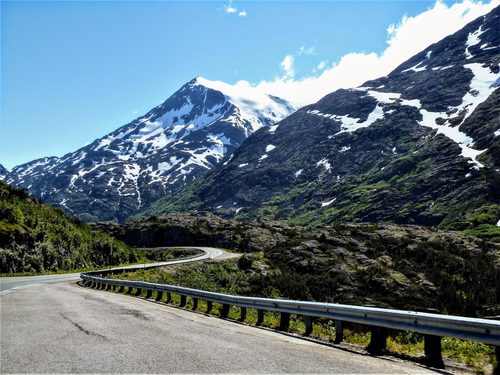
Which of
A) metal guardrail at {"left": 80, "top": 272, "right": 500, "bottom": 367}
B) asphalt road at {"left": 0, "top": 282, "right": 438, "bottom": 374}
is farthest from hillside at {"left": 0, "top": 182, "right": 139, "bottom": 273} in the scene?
metal guardrail at {"left": 80, "top": 272, "right": 500, "bottom": 367}

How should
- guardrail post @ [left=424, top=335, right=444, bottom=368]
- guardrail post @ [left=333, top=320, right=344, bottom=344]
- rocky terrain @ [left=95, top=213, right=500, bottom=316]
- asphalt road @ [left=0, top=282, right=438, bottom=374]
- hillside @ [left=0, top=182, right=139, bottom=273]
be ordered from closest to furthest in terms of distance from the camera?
1. asphalt road @ [left=0, top=282, right=438, bottom=374]
2. guardrail post @ [left=424, top=335, right=444, bottom=368]
3. guardrail post @ [left=333, top=320, right=344, bottom=344]
4. hillside @ [left=0, top=182, right=139, bottom=273]
5. rocky terrain @ [left=95, top=213, right=500, bottom=316]

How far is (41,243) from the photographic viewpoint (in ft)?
181

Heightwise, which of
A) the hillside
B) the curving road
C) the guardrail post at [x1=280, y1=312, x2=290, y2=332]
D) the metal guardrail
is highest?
the hillside

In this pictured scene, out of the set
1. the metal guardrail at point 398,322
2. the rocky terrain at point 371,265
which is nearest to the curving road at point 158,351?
the metal guardrail at point 398,322

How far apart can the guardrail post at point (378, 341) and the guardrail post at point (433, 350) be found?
1.19 meters

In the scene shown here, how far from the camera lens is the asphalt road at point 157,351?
25.1 ft

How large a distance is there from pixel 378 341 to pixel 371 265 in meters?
58.5

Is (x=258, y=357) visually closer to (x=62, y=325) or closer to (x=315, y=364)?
(x=315, y=364)

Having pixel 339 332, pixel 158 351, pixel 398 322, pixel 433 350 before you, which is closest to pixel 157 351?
pixel 158 351

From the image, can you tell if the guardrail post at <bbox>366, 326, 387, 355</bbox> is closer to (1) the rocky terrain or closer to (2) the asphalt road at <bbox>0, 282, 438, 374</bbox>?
(2) the asphalt road at <bbox>0, 282, 438, 374</bbox>

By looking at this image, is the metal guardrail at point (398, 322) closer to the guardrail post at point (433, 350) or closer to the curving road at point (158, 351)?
the guardrail post at point (433, 350)

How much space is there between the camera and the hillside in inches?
1998

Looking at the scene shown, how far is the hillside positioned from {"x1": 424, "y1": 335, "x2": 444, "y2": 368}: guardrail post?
50058 millimetres

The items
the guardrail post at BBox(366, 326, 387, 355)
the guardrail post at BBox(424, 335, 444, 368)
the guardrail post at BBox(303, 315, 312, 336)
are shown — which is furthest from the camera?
the guardrail post at BBox(303, 315, 312, 336)
